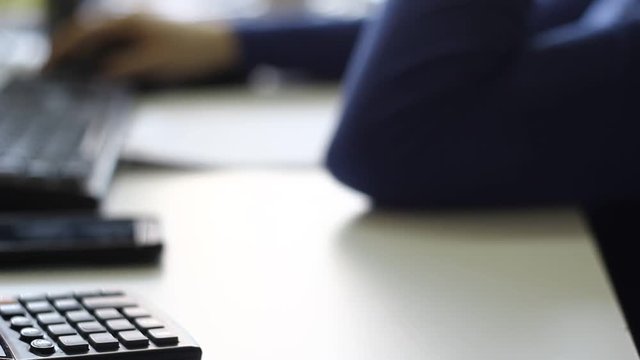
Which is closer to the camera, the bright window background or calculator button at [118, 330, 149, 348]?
calculator button at [118, 330, 149, 348]

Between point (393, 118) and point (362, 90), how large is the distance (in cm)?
3

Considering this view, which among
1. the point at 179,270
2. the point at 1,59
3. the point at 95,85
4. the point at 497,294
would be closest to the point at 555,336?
the point at 497,294

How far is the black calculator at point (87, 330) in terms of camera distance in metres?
0.47

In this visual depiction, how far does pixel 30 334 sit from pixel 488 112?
35 cm

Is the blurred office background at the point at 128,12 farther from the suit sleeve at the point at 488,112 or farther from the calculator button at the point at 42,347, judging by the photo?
the calculator button at the point at 42,347

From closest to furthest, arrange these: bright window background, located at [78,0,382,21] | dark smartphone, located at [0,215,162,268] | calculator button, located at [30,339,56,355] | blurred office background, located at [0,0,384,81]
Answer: calculator button, located at [30,339,56,355] → dark smartphone, located at [0,215,162,268] → blurred office background, located at [0,0,384,81] → bright window background, located at [78,0,382,21]

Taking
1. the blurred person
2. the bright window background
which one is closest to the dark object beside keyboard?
the blurred person

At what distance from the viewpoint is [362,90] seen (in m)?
A: 0.74

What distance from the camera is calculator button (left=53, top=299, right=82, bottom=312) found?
0.52m

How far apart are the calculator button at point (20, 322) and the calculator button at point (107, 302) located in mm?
31

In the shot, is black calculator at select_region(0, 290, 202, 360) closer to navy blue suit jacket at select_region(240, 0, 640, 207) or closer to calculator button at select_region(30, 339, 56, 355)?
calculator button at select_region(30, 339, 56, 355)

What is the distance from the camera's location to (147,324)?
497 mm

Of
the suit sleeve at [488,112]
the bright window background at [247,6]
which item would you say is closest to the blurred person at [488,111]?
the suit sleeve at [488,112]

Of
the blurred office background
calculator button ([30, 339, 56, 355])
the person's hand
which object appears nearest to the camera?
calculator button ([30, 339, 56, 355])
